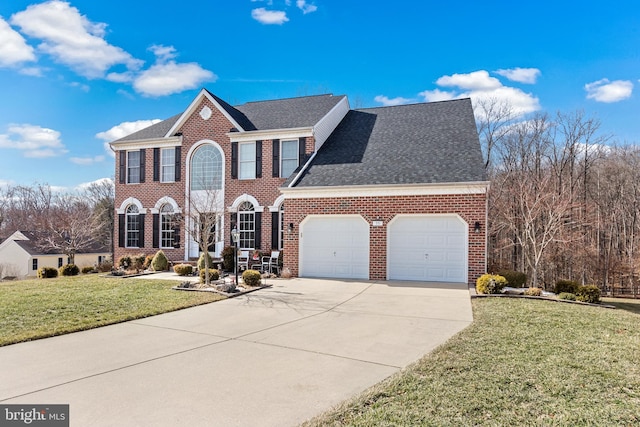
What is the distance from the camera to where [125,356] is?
5.84 meters

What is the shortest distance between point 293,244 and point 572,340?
35.7 feet

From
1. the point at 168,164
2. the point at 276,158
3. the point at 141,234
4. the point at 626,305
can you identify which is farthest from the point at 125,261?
the point at 626,305

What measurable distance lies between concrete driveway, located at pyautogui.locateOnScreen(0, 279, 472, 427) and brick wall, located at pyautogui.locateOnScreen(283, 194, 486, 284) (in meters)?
4.29

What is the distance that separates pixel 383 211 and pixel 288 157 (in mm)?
6277

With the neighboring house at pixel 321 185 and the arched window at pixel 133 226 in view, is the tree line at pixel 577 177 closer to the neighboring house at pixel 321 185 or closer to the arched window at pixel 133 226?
the neighboring house at pixel 321 185

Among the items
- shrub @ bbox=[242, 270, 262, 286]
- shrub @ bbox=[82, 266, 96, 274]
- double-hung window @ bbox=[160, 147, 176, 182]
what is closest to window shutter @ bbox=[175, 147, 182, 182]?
double-hung window @ bbox=[160, 147, 176, 182]

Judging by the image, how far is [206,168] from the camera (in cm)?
1955

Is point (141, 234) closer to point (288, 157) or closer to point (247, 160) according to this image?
point (247, 160)

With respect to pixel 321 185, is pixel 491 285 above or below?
below

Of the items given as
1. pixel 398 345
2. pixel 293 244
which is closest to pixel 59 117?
pixel 293 244

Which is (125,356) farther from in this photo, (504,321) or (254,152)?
(254,152)

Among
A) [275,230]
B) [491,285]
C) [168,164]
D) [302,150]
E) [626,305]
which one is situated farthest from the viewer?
[168,164]

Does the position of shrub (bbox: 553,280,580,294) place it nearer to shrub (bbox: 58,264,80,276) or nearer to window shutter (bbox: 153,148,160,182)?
window shutter (bbox: 153,148,160,182)

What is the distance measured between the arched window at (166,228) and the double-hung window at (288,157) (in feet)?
22.6
